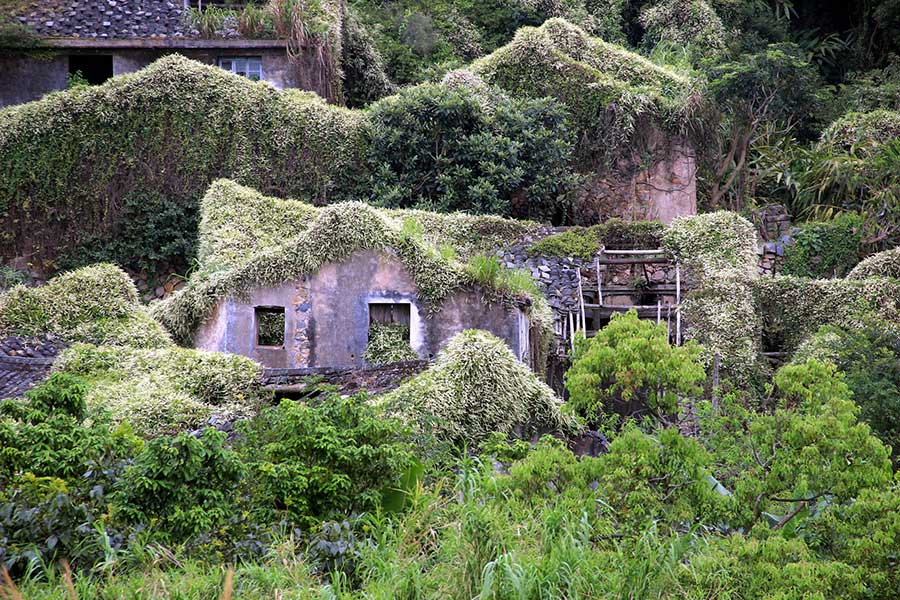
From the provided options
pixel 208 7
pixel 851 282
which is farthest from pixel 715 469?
pixel 208 7

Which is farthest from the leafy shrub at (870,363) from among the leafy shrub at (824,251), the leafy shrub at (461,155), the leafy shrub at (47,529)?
the leafy shrub at (47,529)

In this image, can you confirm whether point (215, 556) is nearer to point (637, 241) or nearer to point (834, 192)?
point (637, 241)

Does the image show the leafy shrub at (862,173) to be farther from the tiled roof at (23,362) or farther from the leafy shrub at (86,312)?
the tiled roof at (23,362)

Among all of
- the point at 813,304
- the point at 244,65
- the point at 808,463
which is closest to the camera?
the point at 808,463

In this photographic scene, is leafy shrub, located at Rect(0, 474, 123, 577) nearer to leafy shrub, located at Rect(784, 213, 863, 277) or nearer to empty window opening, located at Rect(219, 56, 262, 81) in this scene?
leafy shrub, located at Rect(784, 213, 863, 277)

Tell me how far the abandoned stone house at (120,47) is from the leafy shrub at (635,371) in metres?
18.2

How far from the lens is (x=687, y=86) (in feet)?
90.3

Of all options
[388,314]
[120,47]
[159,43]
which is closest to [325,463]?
[388,314]

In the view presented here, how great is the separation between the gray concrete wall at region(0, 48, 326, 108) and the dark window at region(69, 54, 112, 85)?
0.82m

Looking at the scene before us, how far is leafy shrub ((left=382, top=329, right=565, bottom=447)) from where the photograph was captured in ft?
42.0

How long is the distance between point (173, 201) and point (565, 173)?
8.45 meters

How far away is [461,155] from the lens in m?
25.1

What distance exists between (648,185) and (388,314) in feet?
39.1

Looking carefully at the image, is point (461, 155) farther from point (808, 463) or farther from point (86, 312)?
point (808, 463)
